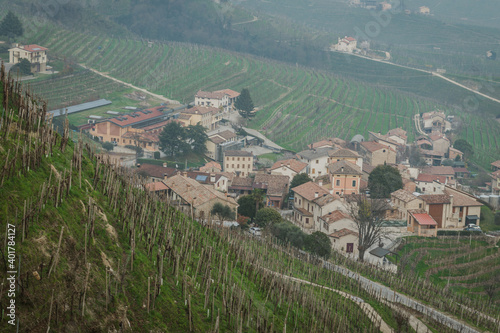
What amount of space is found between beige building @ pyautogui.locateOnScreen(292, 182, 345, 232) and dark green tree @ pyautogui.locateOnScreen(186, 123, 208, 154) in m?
17.8

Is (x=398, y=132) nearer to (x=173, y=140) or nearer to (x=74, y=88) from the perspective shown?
(x=173, y=140)

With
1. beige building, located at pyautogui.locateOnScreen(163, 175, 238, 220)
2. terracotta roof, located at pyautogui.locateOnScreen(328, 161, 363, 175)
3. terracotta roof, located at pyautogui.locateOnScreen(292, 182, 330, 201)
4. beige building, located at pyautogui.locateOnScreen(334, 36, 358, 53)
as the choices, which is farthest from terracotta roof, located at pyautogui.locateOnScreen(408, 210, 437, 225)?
beige building, located at pyautogui.locateOnScreen(334, 36, 358, 53)

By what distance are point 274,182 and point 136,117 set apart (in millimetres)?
22577

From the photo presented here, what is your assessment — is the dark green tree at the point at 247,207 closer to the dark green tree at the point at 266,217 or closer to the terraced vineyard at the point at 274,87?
the dark green tree at the point at 266,217

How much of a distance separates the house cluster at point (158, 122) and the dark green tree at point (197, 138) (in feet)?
2.67

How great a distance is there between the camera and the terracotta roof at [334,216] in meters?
39.9

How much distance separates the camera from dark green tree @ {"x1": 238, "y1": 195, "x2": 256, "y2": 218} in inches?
1629

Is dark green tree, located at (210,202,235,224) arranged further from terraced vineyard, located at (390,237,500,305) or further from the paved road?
the paved road

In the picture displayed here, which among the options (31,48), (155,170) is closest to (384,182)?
(155,170)

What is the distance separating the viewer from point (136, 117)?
221ft

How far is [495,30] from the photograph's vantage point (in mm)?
151375

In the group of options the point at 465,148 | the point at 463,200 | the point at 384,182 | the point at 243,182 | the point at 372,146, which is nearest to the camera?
the point at 463,200

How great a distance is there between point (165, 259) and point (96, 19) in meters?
99.2

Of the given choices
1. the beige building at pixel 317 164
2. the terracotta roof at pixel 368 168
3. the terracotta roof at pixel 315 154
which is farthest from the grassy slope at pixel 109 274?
the terracotta roof at pixel 368 168
